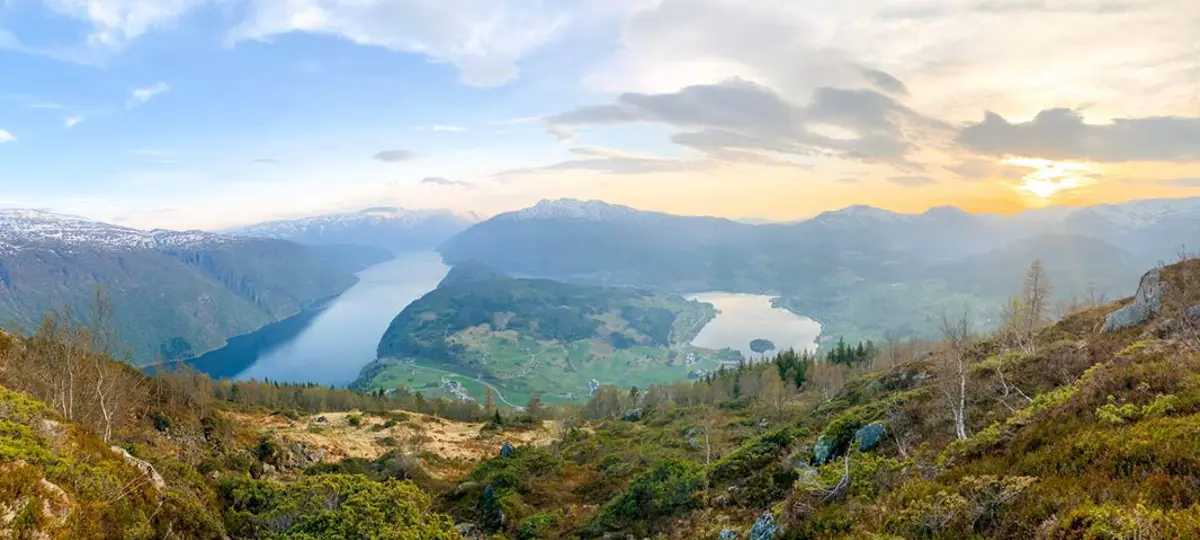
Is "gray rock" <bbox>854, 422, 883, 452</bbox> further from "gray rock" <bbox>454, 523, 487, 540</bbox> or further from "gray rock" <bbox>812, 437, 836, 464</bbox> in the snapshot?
"gray rock" <bbox>454, 523, 487, 540</bbox>

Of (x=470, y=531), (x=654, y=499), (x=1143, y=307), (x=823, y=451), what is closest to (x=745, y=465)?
(x=823, y=451)

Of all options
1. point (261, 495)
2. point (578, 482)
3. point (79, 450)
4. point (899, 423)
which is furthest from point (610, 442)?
point (79, 450)

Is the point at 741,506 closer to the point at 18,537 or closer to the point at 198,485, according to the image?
the point at 198,485

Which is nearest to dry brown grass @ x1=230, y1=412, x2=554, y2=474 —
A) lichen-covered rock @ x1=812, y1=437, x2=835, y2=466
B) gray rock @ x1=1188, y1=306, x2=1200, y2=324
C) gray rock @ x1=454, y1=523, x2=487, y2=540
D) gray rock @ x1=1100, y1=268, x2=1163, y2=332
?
gray rock @ x1=454, y1=523, x2=487, y2=540

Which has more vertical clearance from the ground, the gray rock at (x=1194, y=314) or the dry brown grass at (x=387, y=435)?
the gray rock at (x=1194, y=314)

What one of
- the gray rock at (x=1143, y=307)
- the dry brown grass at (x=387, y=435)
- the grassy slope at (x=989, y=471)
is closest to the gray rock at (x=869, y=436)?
the grassy slope at (x=989, y=471)

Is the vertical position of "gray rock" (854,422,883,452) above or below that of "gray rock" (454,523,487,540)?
above

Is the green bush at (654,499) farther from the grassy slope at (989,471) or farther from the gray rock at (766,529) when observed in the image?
the gray rock at (766,529)
